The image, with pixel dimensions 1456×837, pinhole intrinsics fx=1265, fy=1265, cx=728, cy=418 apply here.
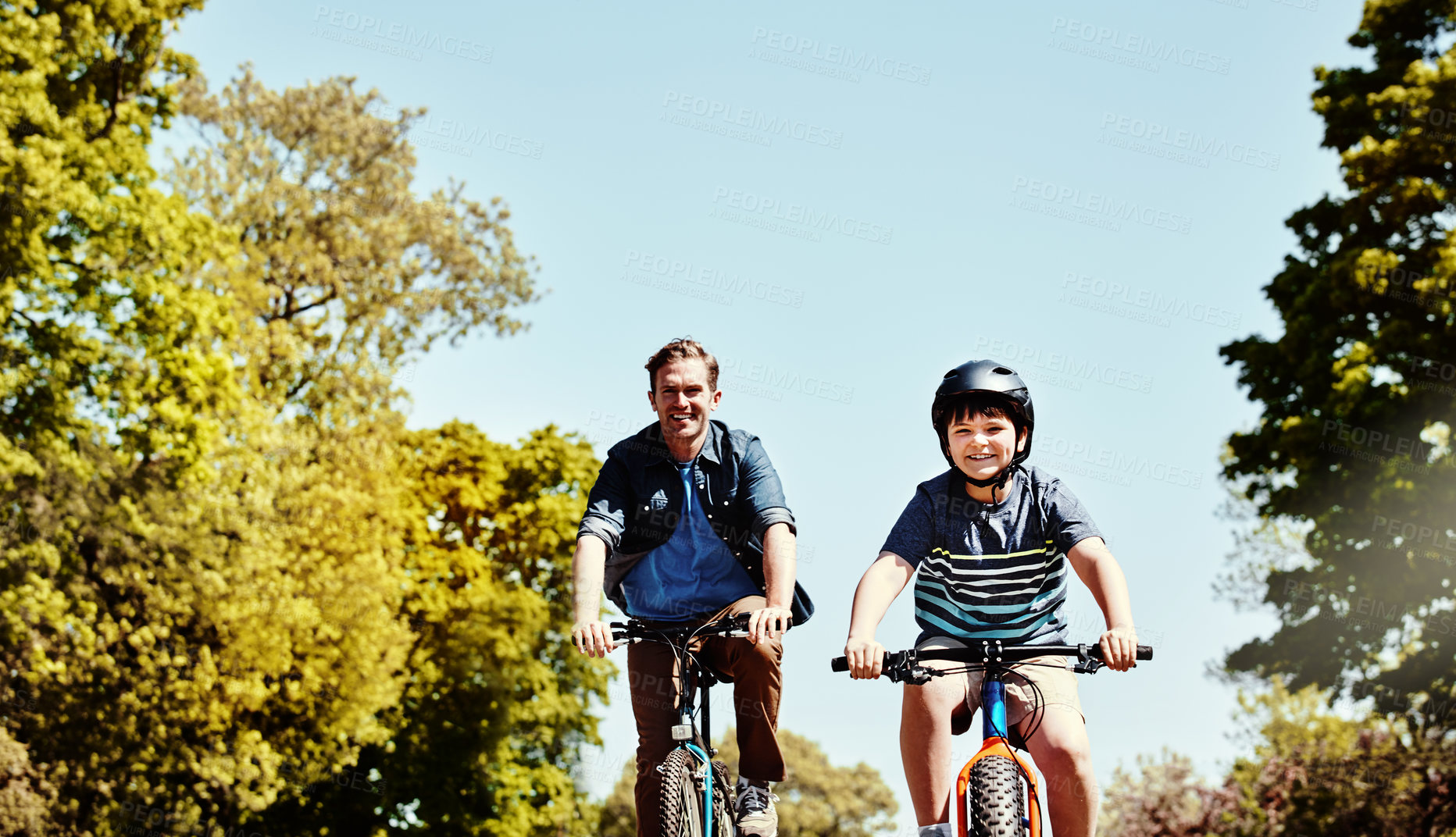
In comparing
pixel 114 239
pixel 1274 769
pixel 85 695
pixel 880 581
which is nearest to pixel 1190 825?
pixel 1274 769

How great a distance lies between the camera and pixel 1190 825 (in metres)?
31.6

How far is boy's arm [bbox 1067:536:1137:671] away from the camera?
463 cm

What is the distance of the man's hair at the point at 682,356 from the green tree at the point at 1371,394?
1445cm

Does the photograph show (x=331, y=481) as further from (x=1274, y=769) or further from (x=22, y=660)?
(x=1274, y=769)

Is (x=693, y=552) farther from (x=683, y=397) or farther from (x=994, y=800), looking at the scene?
(x=994, y=800)

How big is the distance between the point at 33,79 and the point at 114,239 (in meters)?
2.16

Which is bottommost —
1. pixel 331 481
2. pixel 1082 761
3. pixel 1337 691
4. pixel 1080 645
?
pixel 1082 761

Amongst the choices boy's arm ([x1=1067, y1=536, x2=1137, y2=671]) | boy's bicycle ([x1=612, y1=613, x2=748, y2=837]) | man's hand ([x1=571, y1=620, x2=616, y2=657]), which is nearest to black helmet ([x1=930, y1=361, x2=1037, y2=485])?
boy's arm ([x1=1067, y1=536, x2=1137, y2=671])

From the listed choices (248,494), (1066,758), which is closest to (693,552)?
(1066,758)

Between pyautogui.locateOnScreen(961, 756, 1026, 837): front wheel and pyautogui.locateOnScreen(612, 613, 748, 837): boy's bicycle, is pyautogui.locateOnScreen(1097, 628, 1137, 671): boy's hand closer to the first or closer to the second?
pyautogui.locateOnScreen(961, 756, 1026, 837): front wheel

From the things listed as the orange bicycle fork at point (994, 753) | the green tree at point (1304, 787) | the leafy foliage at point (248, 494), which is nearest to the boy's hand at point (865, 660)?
the orange bicycle fork at point (994, 753)

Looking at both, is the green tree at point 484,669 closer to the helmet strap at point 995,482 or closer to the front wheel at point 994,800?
the helmet strap at point 995,482

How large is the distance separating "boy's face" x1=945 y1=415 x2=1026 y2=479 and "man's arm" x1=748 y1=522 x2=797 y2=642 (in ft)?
2.89

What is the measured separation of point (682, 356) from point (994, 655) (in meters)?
2.08
